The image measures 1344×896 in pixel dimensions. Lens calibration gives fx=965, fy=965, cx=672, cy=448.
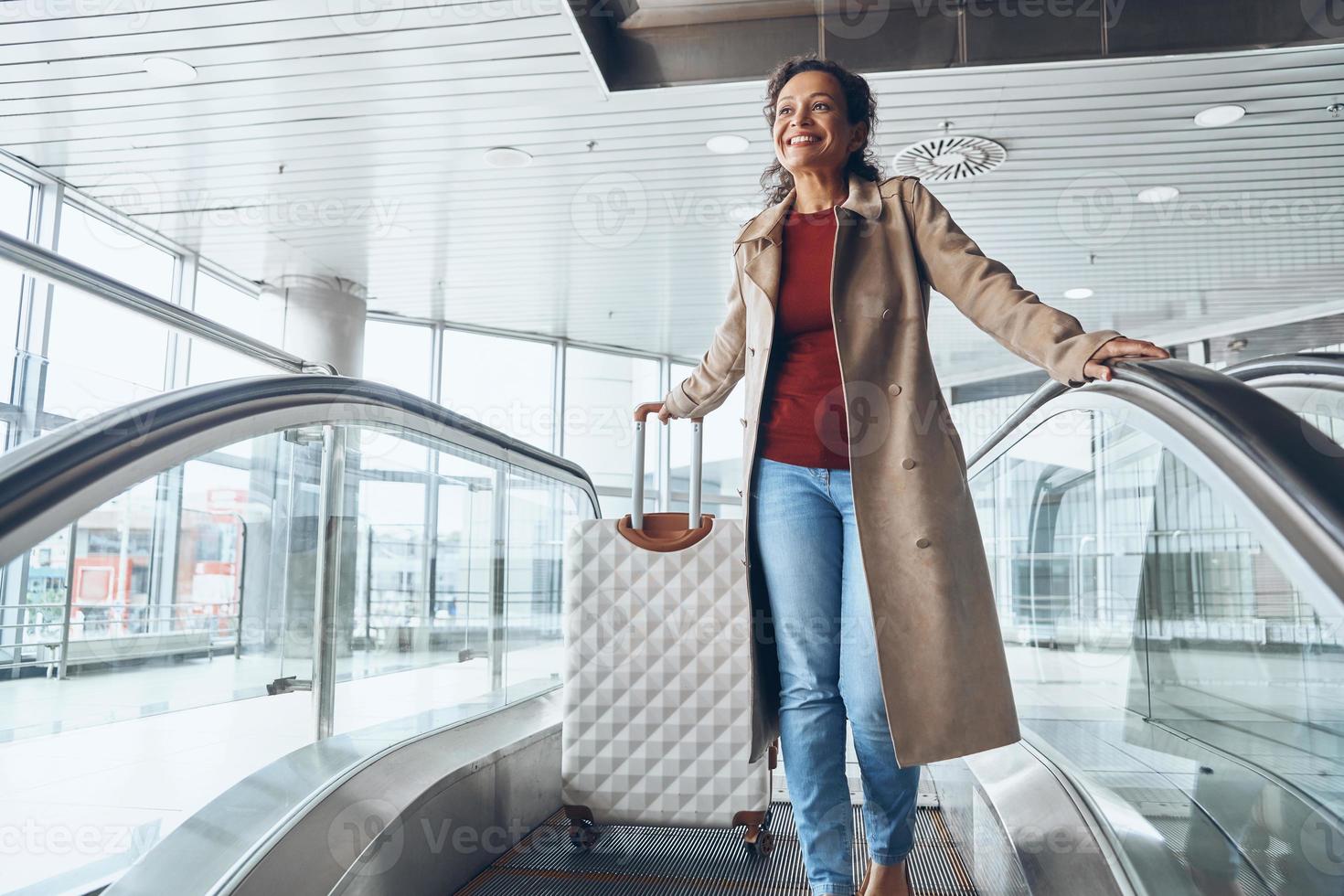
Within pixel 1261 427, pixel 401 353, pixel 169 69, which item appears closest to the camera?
pixel 1261 427

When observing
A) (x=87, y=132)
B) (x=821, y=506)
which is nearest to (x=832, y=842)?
(x=821, y=506)

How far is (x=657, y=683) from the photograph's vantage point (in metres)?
2.65

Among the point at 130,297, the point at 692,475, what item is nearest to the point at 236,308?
the point at 130,297

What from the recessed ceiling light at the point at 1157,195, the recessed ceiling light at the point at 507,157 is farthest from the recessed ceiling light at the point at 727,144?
the recessed ceiling light at the point at 1157,195

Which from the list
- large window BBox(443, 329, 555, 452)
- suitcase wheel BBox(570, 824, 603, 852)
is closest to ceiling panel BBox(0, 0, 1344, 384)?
large window BBox(443, 329, 555, 452)

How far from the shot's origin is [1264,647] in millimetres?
1580

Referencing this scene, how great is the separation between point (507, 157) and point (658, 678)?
4.68 m

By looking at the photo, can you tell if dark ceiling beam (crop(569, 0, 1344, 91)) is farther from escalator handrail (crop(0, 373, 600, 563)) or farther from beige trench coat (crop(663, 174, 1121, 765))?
beige trench coat (crop(663, 174, 1121, 765))

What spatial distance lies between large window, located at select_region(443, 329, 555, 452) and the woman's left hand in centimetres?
915

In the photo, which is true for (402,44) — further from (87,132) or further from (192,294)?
(192,294)

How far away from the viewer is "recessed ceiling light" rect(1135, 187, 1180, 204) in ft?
22.0

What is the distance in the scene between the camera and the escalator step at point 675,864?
7.42 feet

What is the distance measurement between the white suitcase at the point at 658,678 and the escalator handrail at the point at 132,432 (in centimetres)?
82

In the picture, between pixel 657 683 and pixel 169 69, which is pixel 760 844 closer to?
pixel 657 683
